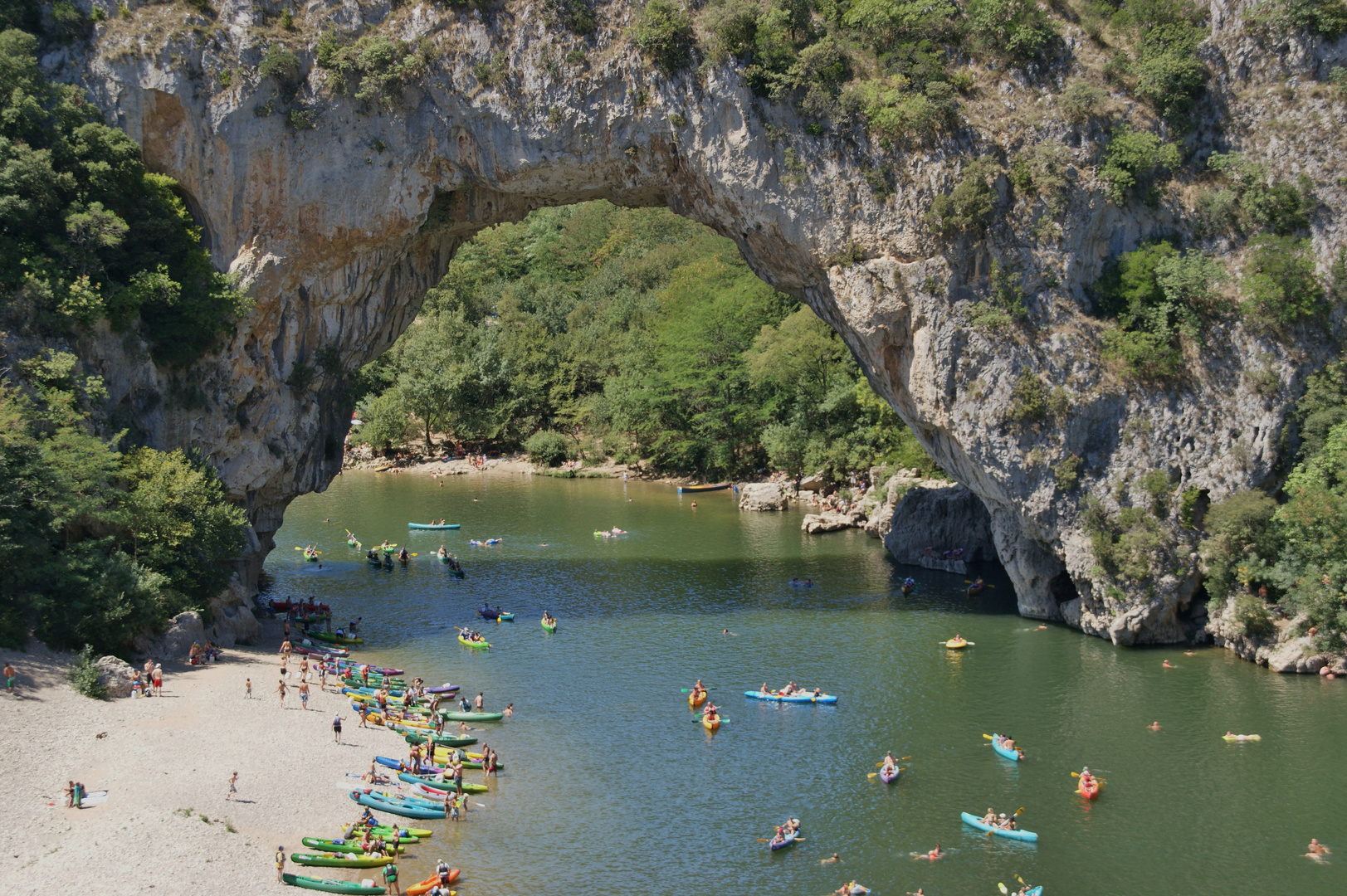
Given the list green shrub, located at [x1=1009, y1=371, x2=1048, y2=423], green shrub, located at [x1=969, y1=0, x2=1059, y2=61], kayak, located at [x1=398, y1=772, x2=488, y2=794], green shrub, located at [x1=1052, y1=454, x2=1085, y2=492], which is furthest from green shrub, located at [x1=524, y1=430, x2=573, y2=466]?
kayak, located at [x1=398, y1=772, x2=488, y2=794]

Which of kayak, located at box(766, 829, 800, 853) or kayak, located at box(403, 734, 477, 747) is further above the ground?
kayak, located at box(403, 734, 477, 747)

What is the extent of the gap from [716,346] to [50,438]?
1977 inches

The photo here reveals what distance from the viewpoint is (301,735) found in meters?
30.6

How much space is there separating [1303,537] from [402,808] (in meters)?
30.4

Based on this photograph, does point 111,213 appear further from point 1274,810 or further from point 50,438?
point 1274,810

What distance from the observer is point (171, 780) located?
2677cm

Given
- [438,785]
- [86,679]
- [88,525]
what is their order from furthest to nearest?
[88,525] → [86,679] → [438,785]

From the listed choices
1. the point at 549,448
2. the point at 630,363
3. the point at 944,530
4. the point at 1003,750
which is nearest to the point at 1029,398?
the point at 1003,750

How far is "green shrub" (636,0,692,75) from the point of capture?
136 feet

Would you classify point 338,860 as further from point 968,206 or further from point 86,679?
point 968,206

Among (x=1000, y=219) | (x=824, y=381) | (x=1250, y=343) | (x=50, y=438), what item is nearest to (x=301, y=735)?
(x=50, y=438)

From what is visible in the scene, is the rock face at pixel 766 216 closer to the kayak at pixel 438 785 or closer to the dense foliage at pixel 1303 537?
the dense foliage at pixel 1303 537

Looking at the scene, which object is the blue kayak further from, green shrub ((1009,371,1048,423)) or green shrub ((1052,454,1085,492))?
green shrub ((1009,371,1048,423))

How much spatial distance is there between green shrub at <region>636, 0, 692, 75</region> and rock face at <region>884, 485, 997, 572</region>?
83.5 ft
